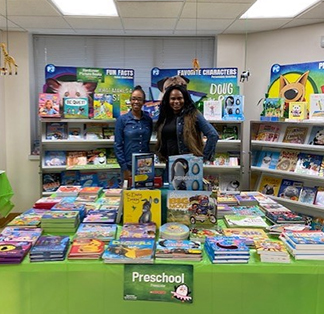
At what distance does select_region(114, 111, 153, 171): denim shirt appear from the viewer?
3715mm

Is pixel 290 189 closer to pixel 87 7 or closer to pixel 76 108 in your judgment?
pixel 76 108

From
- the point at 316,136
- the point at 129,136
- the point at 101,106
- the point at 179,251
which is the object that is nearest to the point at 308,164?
the point at 316,136

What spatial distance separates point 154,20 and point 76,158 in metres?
2.14

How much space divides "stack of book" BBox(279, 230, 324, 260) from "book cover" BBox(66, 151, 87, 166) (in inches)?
135

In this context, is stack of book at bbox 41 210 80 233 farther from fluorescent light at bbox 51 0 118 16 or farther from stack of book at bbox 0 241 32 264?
fluorescent light at bbox 51 0 118 16

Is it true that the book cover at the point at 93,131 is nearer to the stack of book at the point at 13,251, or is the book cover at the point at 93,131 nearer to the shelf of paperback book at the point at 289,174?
the shelf of paperback book at the point at 289,174

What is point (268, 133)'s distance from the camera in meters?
4.72

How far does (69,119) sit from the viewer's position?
178 inches

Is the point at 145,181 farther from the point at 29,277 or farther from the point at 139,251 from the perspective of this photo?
the point at 29,277

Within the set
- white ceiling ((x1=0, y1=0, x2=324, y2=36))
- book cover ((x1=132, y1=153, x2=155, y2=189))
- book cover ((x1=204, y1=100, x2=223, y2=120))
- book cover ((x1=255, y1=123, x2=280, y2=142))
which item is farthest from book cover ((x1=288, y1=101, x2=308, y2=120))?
book cover ((x1=132, y1=153, x2=155, y2=189))

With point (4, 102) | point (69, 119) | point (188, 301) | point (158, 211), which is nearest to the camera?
point (188, 301)

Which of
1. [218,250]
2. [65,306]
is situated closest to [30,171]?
[65,306]

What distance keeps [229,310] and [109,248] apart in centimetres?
69

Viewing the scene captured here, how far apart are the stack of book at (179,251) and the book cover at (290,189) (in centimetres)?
304
